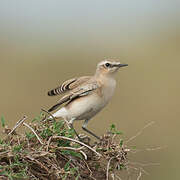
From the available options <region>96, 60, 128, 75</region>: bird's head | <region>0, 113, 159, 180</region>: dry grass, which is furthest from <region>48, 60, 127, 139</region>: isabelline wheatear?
<region>0, 113, 159, 180</region>: dry grass

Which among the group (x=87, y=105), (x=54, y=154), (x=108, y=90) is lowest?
(x=87, y=105)

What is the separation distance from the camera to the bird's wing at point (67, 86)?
693 centimetres

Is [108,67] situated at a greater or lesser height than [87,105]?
greater

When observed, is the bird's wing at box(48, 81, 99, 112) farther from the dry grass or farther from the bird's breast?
the dry grass

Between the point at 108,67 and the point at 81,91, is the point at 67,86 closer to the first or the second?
the point at 81,91

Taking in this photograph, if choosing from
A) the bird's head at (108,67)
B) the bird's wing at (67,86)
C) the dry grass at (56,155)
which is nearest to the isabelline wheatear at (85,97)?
the bird's wing at (67,86)

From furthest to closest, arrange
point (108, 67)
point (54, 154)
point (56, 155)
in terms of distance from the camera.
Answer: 1. point (108, 67)
2. point (56, 155)
3. point (54, 154)

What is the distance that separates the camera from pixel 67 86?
720cm

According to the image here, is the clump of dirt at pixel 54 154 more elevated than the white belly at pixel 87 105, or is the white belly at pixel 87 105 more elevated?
the clump of dirt at pixel 54 154

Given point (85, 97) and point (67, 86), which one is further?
point (85, 97)

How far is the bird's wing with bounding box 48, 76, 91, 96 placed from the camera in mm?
6934

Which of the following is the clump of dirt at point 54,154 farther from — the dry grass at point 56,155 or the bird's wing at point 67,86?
the bird's wing at point 67,86

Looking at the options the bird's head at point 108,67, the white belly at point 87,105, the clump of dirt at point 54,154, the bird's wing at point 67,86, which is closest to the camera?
the clump of dirt at point 54,154

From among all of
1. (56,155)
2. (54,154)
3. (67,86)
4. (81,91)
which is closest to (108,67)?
(81,91)
